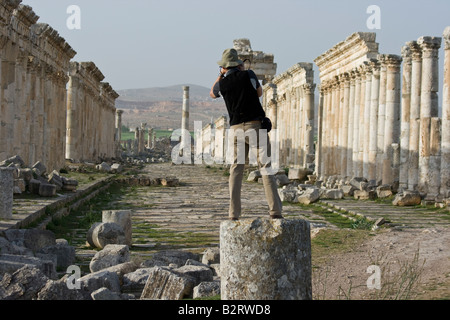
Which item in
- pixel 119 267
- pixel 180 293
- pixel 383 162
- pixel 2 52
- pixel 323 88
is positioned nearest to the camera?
pixel 180 293

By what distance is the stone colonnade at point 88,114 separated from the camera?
4000cm

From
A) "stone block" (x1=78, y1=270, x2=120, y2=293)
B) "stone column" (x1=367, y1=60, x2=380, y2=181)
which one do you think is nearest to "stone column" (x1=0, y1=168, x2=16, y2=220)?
"stone block" (x1=78, y1=270, x2=120, y2=293)

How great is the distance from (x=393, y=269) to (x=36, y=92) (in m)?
20.7

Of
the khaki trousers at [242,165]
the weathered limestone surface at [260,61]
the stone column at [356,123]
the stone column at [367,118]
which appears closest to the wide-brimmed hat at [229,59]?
the khaki trousers at [242,165]

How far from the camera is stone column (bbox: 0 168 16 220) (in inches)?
514

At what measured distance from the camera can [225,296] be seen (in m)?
6.66

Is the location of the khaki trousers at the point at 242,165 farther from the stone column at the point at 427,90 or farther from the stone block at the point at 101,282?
the stone column at the point at 427,90

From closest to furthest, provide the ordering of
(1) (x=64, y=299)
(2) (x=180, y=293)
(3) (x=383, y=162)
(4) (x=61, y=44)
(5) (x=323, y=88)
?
(1) (x=64, y=299)
(2) (x=180, y=293)
(3) (x=383, y=162)
(4) (x=61, y=44)
(5) (x=323, y=88)

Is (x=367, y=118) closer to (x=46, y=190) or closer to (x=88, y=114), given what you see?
(x=46, y=190)

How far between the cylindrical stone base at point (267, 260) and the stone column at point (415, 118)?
17.0m

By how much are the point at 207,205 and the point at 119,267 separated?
12.6 metres

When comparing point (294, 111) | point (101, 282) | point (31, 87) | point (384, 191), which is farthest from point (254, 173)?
point (101, 282)

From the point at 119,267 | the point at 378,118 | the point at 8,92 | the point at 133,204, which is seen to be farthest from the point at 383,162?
the point at 119,267
